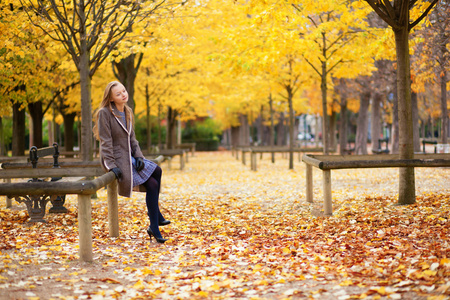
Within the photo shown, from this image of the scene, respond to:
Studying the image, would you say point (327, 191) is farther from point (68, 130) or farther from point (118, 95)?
point (68, 130)

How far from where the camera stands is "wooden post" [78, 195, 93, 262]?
488cm

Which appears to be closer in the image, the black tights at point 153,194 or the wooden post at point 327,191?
the black tights at point 153,194

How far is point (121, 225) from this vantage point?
7.22 meters

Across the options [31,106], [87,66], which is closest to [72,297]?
[87,66]

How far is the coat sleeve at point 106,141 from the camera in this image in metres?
5.47

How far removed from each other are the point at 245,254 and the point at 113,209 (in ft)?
5.93

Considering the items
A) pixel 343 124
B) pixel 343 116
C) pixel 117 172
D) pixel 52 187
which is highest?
pixel 343 116

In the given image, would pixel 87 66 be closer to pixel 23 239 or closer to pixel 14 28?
pixel 14 28

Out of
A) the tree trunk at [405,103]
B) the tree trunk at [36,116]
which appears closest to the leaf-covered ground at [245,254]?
the tree trunk at [405,103]

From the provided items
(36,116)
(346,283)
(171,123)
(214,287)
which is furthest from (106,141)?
(171,123)

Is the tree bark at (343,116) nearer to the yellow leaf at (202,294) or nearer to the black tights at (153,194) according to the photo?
the black tights at (153,194)

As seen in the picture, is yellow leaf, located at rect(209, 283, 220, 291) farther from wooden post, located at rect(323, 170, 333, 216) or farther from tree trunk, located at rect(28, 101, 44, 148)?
tree trunk, located at rect(28, 101, 44, 148)

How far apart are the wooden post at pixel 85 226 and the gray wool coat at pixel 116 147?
0.65 meters

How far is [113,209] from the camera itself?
20.2 ft
